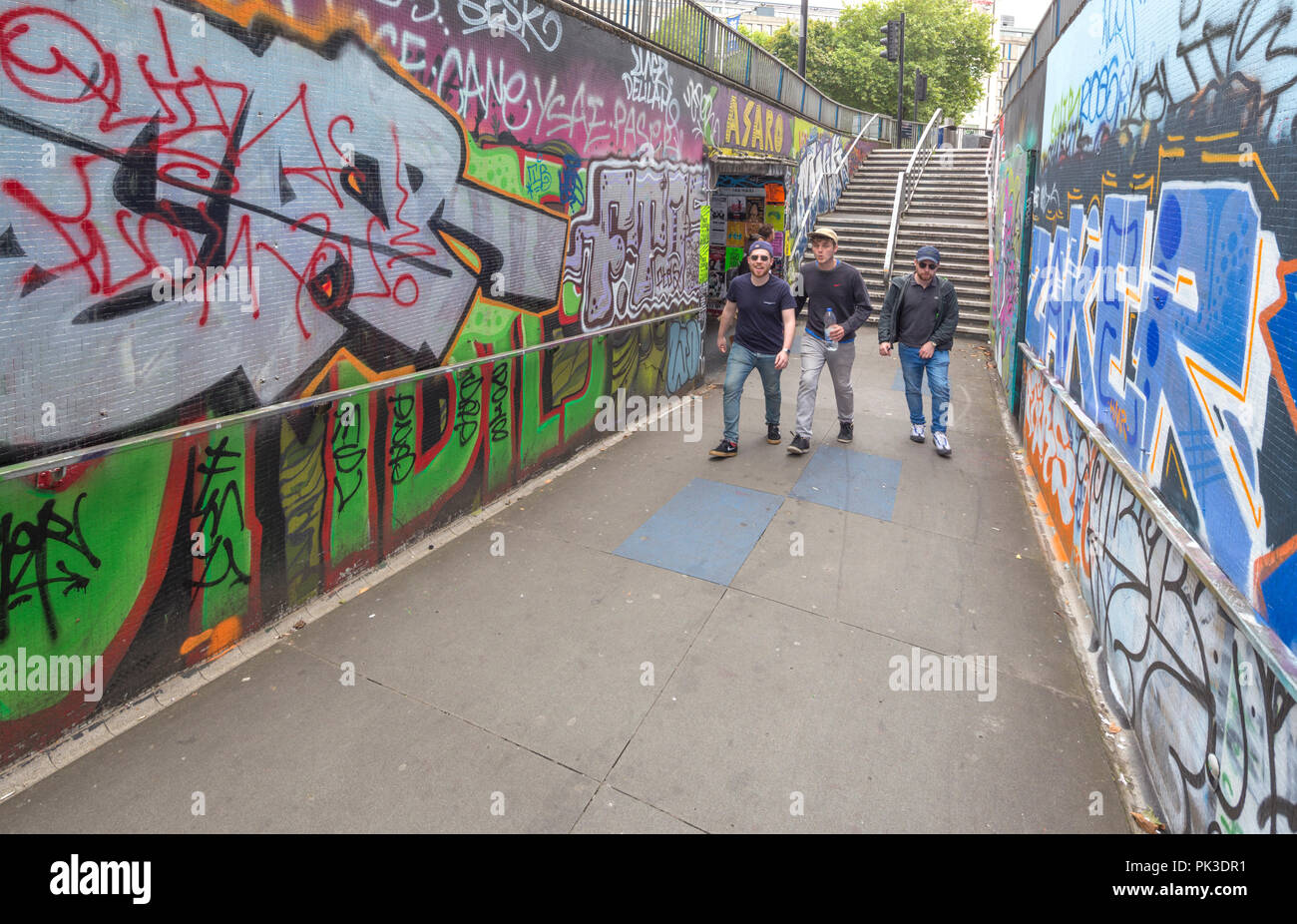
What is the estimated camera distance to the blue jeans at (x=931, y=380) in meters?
7.27

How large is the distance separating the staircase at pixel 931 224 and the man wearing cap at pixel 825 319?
5165 millimetres

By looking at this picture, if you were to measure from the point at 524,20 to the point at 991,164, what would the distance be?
1353 cm

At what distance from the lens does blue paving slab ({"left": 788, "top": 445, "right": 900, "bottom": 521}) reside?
19.9 ft

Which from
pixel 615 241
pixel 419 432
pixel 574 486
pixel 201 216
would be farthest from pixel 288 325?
pixel 615 241

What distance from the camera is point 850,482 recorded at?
6527 millimetres

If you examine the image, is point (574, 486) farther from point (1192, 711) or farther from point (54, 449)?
point (1192, 711)

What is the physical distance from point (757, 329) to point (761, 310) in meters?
0.18

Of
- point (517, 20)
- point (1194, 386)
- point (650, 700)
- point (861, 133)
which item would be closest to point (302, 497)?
point (650, 700)

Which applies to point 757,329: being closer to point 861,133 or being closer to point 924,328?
point 924,328

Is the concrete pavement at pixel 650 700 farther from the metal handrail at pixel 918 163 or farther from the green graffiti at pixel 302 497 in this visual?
the metal handrail at pixel 918 163

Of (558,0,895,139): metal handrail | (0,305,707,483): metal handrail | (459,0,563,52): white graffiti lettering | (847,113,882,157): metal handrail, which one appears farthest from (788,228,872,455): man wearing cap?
(847,113,882,157): metal handrail

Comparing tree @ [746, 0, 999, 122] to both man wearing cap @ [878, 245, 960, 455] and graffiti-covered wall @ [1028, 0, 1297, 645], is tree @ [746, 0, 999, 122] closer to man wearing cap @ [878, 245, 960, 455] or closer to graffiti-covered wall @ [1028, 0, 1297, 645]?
man wearing cap @ [878, 245, 960, 455]

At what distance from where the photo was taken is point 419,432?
16.3 feet

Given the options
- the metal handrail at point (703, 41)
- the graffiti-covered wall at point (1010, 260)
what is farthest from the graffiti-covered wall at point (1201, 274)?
the metal handrail at point (703, 41)
